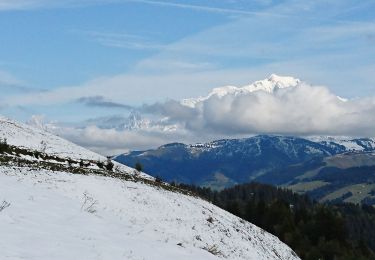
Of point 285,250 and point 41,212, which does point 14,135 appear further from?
point 41,212

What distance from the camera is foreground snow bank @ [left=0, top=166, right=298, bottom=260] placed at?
20.3 m

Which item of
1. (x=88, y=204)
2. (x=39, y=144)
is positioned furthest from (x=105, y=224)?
(x=39, y=144)

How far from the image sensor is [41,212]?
24797 millimetres

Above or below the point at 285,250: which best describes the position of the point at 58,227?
above

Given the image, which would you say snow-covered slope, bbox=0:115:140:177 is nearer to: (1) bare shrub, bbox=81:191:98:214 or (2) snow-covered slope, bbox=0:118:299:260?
(2) snow-covered slope, bbox=0:118:299:260

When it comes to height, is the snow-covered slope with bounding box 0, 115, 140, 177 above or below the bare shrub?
above

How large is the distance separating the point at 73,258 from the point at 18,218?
16.7 ft

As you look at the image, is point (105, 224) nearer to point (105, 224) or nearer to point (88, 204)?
point (105, 224)

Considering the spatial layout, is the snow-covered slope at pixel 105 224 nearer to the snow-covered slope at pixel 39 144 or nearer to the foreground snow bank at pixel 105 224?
the foreground snow bank at pixel 105 224

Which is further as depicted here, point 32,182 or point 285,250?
point 285,250

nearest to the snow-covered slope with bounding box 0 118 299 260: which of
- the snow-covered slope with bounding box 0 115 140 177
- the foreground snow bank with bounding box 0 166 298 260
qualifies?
the foreground snow bank with bounding box 0 166 298 260

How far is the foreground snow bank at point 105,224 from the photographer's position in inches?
798

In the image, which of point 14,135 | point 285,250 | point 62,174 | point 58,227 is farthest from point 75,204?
point 14,135

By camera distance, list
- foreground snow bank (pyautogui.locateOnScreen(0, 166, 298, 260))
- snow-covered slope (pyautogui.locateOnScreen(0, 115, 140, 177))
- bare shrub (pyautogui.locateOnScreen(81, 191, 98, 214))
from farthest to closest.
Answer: snow-covered slope (pyautogui.locateOnScreen(0, 115, 140, 177))
bare shrub (pyautogui.locateOnScreen(81, 191, 98, 214))
foreground snow bank (pyautogui.locateOnScreen(0, 166, 298, 260))
